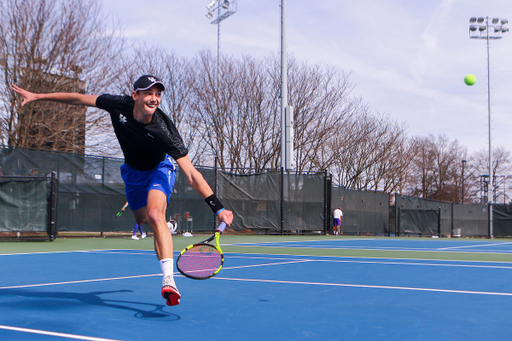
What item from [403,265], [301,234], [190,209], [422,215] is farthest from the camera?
[422,215]

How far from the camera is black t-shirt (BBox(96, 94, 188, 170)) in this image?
405cm

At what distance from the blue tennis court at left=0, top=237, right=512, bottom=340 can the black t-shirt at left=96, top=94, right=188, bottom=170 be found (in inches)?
43.9

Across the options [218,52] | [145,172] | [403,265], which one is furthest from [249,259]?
[218,52]

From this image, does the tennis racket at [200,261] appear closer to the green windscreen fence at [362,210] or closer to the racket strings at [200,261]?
the racket strings at [200,261]

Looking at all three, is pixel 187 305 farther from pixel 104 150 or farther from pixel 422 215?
pixel 422 215

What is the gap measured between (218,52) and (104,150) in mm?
9688

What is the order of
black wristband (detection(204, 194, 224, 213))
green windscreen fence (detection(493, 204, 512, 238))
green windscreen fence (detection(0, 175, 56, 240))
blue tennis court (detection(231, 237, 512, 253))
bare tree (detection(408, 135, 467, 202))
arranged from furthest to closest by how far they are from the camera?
1. bare tree (detection(408, 135, 467, 202))
2. green windscreen fence (detection(493, 204, 512, 238))
3. green windscreen fence (detection(0, 175, 56, 240))
4. blue tennis court (detection(231, 237, 512, 253))
5. black wristband (detection(204, 194, 224, 213))

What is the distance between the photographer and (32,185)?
519 inches

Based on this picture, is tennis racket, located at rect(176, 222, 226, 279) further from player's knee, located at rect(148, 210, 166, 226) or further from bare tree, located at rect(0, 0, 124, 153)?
bare tree, located at rect(0, 0, 124, 153)

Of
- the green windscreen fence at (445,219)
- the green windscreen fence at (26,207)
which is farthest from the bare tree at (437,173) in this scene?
the green windscreen fence at (26,207)

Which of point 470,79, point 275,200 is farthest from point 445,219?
point 275,200

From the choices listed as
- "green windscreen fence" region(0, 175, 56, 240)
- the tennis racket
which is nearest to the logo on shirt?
the tennis racket

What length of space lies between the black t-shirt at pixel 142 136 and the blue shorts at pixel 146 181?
0.06m

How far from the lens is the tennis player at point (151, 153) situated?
390cm
